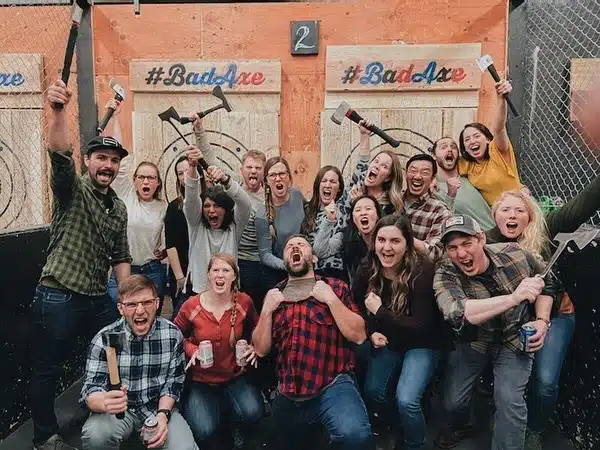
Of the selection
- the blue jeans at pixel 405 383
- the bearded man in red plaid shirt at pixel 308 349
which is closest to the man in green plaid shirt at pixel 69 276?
the bearded man in red plaid shirt at pixel 308 349

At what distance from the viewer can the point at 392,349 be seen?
3.08 m

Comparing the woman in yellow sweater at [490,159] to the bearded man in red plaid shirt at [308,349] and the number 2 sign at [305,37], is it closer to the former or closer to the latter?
the bearded man in red plaid shirt at [308,349]

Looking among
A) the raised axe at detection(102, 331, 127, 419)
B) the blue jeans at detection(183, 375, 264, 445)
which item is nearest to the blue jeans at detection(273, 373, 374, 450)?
the blue jeans at detection(183, 375, 264, 445)

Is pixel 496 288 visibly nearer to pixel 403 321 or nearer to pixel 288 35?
pixel 403 321

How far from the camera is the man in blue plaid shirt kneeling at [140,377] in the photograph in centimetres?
266

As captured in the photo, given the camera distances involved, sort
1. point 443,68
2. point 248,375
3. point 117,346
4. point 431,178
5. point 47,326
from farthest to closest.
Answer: point 443,68
point 431,178
point 248,375
point 47,326
point 117,346

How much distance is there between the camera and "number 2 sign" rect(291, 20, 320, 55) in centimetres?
557

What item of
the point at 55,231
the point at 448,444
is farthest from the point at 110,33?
Answer: the point at 448,444

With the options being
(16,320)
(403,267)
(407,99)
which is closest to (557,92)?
(407,99)

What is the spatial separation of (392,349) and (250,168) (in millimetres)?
1625

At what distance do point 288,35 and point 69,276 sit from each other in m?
3.70

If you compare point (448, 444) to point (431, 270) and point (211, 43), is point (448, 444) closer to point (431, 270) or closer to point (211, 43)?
point (431, 270)

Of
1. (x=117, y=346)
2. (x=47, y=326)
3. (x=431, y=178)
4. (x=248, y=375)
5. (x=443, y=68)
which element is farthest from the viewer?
(x=443, y=68)

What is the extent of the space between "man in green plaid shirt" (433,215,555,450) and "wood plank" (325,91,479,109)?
2981mm
